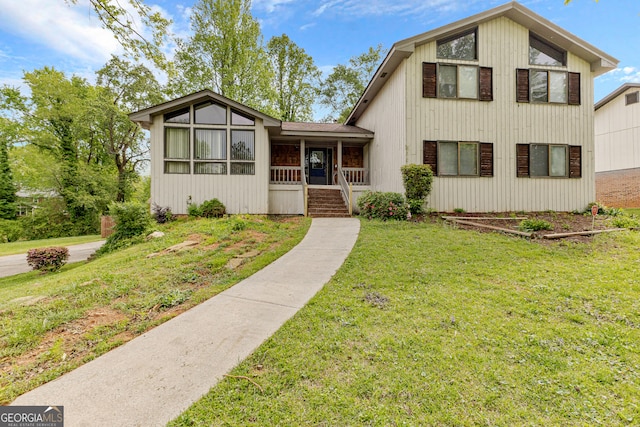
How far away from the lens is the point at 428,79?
32.7 ft

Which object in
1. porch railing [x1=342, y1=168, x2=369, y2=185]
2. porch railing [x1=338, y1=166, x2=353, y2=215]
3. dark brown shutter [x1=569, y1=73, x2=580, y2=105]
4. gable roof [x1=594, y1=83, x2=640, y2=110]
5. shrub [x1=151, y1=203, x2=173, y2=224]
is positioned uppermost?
gable roof [x1=594, y1=83, x2=640, y2=110]

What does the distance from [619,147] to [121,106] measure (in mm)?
31757

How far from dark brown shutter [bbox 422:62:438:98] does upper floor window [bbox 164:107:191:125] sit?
8.93 meters

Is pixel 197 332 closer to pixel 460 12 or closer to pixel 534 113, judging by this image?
pixel 534 113

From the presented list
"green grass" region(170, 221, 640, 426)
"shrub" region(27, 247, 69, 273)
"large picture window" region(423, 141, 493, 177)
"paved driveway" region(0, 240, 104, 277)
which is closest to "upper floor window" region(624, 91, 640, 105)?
"large picture window" region(423, 141, 493, 177)

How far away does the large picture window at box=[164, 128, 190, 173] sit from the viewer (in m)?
10.7

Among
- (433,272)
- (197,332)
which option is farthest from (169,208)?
(433,272)

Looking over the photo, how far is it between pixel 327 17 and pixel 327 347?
2127 centimetres

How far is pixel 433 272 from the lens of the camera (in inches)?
179

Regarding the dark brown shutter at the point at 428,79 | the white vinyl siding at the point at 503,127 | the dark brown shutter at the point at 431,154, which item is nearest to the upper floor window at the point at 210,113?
the white vinyl siding at the point at 503,127

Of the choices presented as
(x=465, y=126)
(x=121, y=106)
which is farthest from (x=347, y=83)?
(x=121, y=106)

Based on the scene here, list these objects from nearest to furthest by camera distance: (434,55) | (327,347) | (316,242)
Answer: (327,347), (316,242), (434,55)

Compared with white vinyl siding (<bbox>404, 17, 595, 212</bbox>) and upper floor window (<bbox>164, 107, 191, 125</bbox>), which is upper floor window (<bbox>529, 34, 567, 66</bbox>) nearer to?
white vinyl siding (<bbox>404, 17, 595, 212</bbox>)
